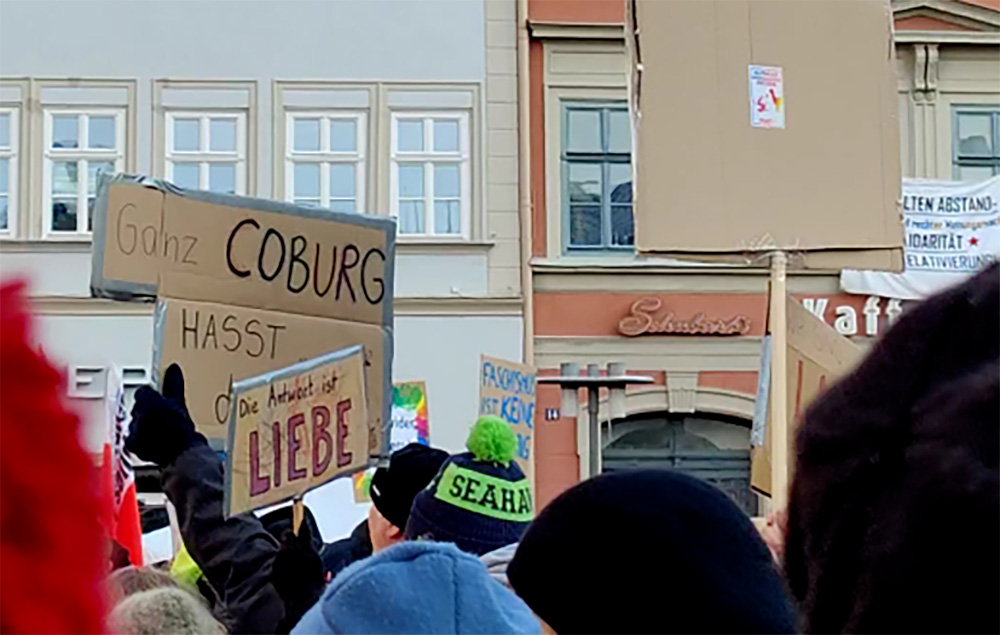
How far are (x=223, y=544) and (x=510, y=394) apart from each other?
20.8 feet

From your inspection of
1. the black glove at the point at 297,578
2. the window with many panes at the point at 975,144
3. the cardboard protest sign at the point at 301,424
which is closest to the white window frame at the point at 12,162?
the window with many panes at the point at 975,144

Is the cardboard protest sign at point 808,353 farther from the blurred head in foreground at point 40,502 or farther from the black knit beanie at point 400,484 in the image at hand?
the blurred head in foreground at point 40,502

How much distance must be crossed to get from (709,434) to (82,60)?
6.88 meters

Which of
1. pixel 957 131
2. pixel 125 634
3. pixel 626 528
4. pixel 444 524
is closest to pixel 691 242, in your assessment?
pixel 444 524

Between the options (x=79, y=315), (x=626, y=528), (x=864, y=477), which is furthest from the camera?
(x=79, y=315)

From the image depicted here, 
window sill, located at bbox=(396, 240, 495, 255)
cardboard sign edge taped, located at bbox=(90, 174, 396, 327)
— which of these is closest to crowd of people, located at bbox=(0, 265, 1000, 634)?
cardboard sign edge taped, located at bbox=(90, 174, 396, 327)

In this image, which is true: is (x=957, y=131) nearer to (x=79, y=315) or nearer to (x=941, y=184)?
(x=941, y=184)

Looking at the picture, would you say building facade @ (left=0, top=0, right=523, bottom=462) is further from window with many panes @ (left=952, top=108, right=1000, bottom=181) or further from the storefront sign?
window with many panes @ (left=952, top=108, right=1000, bottom=181)

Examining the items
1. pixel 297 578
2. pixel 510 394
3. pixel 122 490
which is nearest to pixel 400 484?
pixel 297 578

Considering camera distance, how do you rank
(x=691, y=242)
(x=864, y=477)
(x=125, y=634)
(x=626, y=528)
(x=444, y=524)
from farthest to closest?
(x=691, y=242) → (x=444, y=524) → (x=125, y=634) → (x=626, y=528) → (x=864, y=477)

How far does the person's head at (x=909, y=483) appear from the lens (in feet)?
2.53

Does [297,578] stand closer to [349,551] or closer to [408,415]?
[349,551]

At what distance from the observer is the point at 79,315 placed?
15672 mm

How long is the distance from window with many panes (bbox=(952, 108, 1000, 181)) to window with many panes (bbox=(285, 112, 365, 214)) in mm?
5821
